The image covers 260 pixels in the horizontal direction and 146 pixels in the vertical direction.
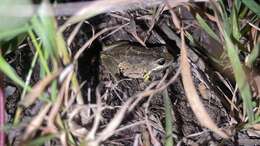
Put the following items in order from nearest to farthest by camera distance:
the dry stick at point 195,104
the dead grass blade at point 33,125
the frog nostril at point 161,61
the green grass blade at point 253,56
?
the dead grass blade at point 33,125 → the dry stick at point 195,104 → the green grass blade at point 253,56 → the frog nostril at point 161,61

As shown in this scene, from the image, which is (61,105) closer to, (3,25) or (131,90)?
(3,25)

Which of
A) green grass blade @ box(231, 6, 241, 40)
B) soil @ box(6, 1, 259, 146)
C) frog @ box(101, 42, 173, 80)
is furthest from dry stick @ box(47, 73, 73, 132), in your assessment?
green grass blade @ box(231, 6, 241, 40)

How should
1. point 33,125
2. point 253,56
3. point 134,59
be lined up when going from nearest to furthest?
point 33,125, point 253,56, point 134,59

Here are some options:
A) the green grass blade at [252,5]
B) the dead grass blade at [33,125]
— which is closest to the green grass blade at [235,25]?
the green grass blade at [252,5]

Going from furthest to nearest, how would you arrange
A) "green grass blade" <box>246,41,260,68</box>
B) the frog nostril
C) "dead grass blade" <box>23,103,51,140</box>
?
the frog nostril, "green grass blade" <box>246,41,260,68</box>, "dead grass blade" <box>23,103,51,140</box>

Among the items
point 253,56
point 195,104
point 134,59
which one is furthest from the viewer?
point 134,59

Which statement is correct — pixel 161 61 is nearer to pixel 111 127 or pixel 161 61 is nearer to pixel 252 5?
pixel 252 5

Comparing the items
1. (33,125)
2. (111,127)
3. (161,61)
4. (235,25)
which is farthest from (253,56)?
(33,125)

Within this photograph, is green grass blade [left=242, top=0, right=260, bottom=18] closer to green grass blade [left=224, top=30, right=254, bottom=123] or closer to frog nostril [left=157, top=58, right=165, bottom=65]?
green grass blade [left=224, top=30, right=254, bottom=123]

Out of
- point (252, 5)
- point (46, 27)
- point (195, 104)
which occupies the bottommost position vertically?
point (195, 104)

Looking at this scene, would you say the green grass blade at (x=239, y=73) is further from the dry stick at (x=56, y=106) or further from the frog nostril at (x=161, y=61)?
the dry stick at (x=56, y=106)
